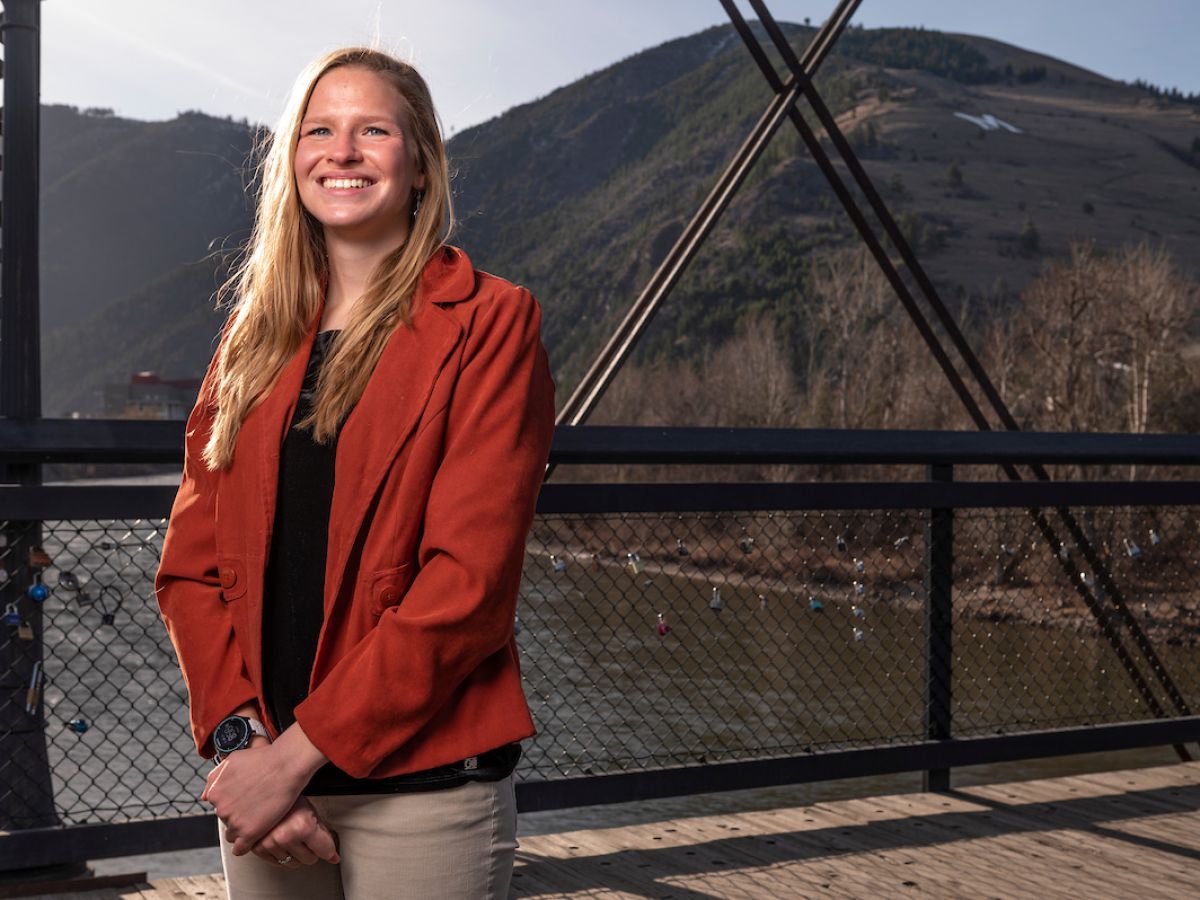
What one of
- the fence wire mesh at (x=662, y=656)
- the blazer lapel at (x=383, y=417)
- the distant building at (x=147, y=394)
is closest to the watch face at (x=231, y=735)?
the blazer lapel at (x=383, y=417)

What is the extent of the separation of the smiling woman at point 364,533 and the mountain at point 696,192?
48.9 metres

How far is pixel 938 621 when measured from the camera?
11.9 feet

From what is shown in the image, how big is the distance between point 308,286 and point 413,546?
12.9 inches

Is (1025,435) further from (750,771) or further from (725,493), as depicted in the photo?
(750,771)

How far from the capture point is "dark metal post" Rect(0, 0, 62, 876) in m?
2.68

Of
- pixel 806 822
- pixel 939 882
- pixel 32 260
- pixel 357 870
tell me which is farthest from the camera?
pixel 806 822

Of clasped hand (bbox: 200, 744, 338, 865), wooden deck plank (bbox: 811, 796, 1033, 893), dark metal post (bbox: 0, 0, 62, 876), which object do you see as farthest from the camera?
wooden deck plank (bbox: 811, 796, 1033, 893)

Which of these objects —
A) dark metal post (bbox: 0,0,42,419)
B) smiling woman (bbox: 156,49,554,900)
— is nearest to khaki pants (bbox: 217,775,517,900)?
smiling woman (bbox: 156,49,554,900)

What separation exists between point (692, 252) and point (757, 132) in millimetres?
455

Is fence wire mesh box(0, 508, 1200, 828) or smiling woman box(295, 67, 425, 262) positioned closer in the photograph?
smiling woman box(295, 67, 425, 262)

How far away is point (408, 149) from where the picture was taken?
142 centimetres

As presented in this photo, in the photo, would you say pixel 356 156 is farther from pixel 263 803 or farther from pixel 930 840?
pixel 930 840

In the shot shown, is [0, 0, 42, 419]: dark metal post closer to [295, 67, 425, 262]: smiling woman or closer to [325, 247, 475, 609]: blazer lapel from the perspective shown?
[295, 67, 425, 262]: smiling woman

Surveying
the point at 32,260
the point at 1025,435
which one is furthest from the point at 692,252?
the point at 32,260
